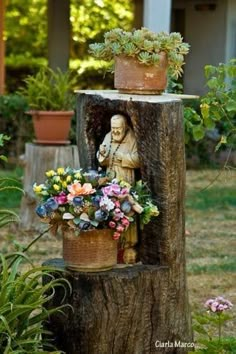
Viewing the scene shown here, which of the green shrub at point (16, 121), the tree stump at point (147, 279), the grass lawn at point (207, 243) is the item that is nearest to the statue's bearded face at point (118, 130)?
the tree stump at point (147, 279)

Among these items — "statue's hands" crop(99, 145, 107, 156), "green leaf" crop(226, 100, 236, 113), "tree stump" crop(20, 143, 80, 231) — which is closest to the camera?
"statue's hands" crop(99, 145, 107, 156)

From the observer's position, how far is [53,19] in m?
17.0

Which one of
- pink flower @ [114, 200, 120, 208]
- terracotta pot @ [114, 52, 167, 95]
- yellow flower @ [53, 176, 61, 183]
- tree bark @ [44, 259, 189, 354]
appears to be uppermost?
terracotta pot @ [114, 52, 167, 95]

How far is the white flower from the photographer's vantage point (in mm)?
4438

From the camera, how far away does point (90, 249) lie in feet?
14.9

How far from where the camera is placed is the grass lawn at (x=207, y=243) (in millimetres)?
A: 7023

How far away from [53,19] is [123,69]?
1237 centimetres

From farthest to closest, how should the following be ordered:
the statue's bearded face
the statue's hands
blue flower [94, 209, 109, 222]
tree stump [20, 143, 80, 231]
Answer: tree stump [20, 143, 80, 231]
the statue's hands
the statue's bearded face
blue flower [94, 209, 109, 222]

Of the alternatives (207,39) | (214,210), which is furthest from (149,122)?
(207,39)

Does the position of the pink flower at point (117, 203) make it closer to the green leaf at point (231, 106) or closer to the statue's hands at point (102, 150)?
the statue's hands at point (102, 150)

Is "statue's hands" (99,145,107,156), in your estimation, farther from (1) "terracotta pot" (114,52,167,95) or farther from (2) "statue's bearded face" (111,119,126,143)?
(1) "terracotta pot" (114,52,167,95)

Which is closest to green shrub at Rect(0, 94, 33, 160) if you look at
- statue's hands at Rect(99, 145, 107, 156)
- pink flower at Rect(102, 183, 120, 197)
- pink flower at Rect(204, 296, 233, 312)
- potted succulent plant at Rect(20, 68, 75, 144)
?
potted succulent plant at Rect(20, 68, 75, 144)

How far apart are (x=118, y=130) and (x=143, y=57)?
367mm

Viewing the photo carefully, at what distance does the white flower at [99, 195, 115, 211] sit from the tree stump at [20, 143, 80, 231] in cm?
438
